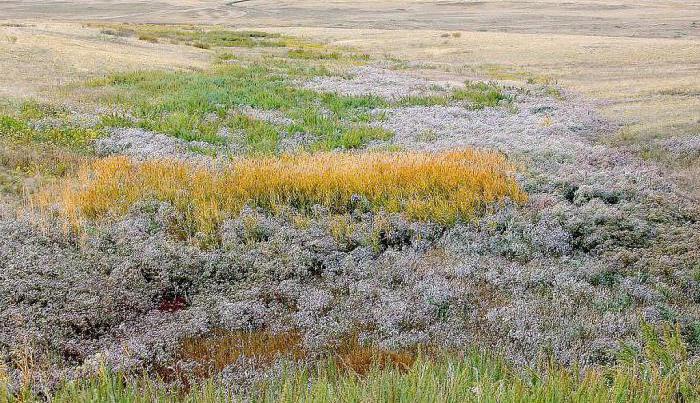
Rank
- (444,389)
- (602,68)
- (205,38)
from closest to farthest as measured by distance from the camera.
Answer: (444,389)
(602,68)
(205,38)

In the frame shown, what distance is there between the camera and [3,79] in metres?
25.0

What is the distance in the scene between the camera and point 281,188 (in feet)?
38.3

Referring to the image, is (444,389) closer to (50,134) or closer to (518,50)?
(50,134)

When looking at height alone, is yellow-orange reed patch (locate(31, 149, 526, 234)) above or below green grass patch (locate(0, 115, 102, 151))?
below

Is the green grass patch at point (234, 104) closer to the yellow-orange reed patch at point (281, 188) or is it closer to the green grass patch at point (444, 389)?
the yellow-orange reed patch at point (281, 188)

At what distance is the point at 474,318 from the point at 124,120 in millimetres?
15060

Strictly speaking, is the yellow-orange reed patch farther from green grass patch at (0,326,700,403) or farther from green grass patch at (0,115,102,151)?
green grass patch at (0,326,700,403)

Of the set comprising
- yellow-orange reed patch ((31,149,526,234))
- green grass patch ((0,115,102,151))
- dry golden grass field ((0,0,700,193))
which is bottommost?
yellow-orange reed patch ((31,149,526,234))

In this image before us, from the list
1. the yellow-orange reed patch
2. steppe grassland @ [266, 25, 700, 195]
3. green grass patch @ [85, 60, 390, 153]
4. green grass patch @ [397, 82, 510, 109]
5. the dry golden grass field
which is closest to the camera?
the yellow-orange reed patch

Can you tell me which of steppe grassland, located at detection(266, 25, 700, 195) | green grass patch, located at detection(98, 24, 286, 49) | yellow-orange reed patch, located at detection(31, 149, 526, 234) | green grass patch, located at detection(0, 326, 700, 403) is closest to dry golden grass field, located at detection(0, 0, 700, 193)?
steppe grassland, located at detection(266, 25, 700, 195)

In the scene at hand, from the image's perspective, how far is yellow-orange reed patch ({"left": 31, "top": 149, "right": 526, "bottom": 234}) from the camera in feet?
34.8

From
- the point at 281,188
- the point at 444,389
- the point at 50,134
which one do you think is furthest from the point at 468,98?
the point at 444,389

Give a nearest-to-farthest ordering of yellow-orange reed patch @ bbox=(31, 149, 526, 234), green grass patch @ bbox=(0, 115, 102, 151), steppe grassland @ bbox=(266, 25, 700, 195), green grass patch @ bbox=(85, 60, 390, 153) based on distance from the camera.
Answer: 1. yellow-orange reed patch @ bbox=(31, 149, 526, 234)
2. green grass patch @ bbox=(0, 115, 102, 151)
3. green grass patch @ bbox=(85, 60, 390, 153)
4. steppe grassland @ bbox=(266, 25, 700, 195)

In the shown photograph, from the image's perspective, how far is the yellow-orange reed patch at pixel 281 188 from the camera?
34.8ft
